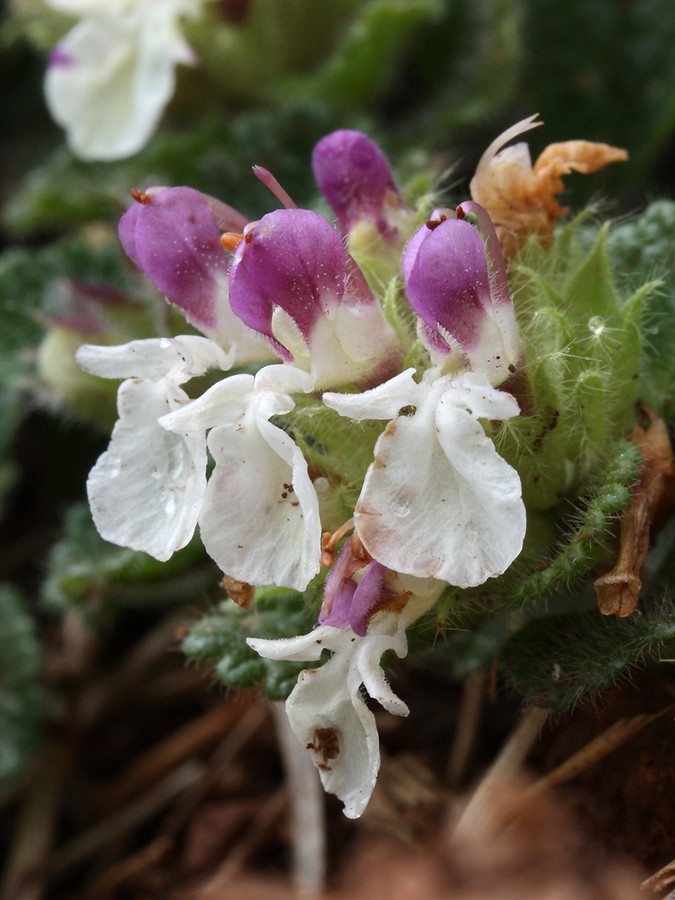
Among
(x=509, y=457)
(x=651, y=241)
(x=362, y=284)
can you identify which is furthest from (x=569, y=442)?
(x=651, y=241)

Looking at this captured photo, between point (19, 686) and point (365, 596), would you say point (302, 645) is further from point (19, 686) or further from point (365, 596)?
point (19, 686)

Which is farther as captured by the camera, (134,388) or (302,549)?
(134,388)

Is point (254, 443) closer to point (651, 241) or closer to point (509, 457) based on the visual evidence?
Answer: point (509, 457)

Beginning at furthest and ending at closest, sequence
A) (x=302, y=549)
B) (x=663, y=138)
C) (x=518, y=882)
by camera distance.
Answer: (x=663, y=138)
(x=518, y=882)
(x=302, y=549)

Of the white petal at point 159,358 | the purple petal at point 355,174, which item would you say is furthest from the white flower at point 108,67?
the white petal at point 159,358

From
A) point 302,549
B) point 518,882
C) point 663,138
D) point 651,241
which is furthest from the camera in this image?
point 663,138
